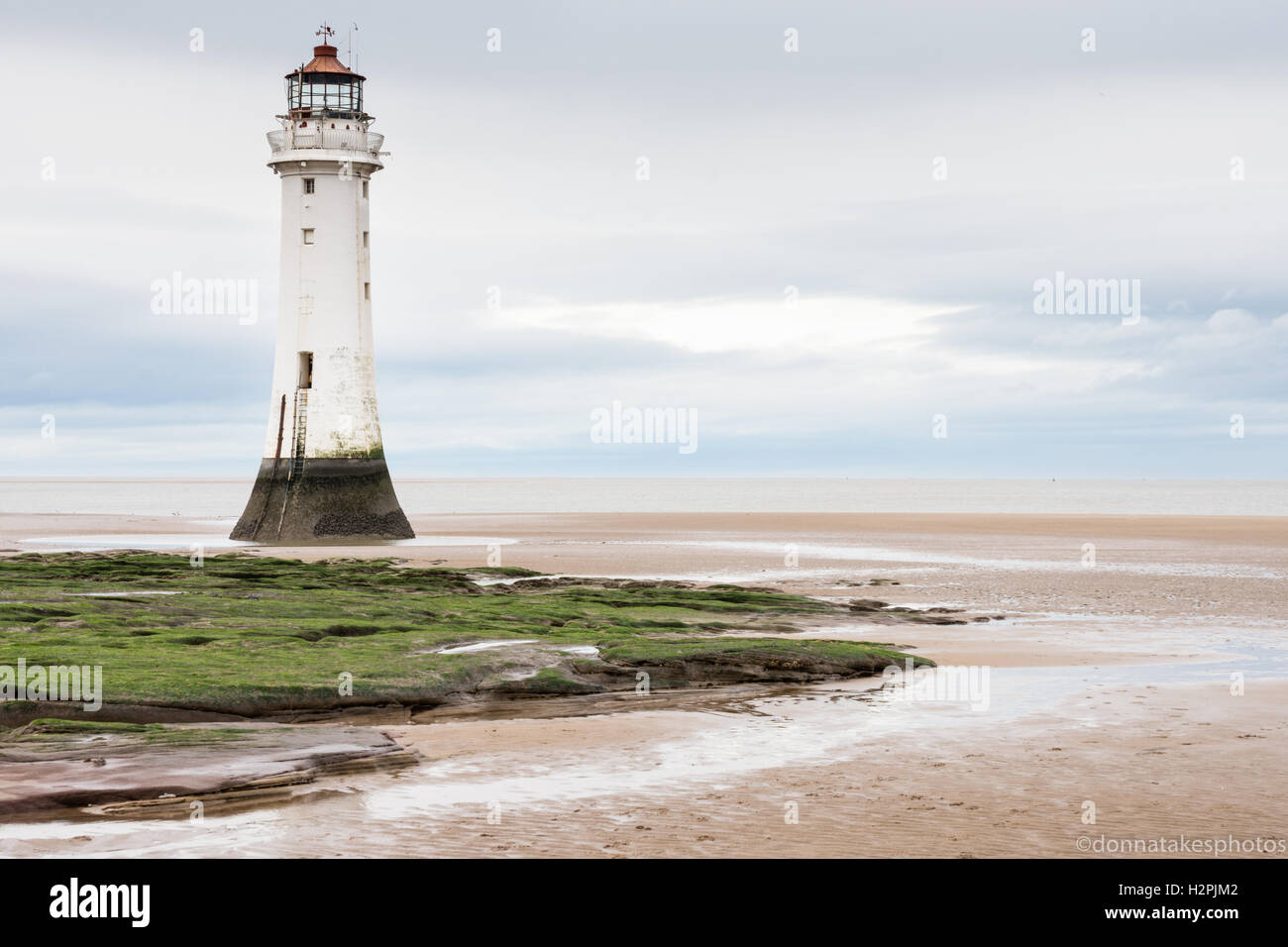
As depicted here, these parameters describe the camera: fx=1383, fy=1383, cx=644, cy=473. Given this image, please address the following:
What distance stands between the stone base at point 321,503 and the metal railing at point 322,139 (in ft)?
30.0

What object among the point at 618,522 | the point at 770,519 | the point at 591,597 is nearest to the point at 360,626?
the point at 591,597

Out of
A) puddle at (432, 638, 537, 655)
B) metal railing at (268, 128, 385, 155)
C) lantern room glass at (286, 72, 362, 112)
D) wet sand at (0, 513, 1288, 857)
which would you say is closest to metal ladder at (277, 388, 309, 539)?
metal railing at (268, 128, 385, 155)

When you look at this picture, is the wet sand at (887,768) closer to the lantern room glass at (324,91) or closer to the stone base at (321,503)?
the stone base at (321,503)

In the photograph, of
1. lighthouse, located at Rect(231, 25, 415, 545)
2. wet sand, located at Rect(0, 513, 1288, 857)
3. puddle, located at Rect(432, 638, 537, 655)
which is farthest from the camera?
lighthouse, located at Rect(231, 25, 415, 545)

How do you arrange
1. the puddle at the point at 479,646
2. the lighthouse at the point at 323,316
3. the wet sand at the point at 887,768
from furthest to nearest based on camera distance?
the lighthouse at the point at 323,316, the puddle at the point at 479,646, the wet sand at the point at 887,768

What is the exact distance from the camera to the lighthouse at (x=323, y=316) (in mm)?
40188

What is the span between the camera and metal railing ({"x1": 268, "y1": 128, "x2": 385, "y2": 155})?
40.3 metres

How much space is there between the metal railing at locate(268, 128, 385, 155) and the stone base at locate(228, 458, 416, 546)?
30.0 feet

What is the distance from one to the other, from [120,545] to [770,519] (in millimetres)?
36393

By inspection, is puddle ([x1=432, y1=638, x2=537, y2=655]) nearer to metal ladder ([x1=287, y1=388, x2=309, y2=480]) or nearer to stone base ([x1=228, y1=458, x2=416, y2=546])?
stone base ([x1=228, y1=458, x2=416, y2=546])

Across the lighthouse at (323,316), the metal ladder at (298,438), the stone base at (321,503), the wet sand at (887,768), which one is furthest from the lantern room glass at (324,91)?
the wet sand at (887,768)

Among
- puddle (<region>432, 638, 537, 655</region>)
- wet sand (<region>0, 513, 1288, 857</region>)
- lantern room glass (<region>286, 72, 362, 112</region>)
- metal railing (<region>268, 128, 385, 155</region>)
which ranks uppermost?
lantern room glass (<region>286, 72, 362, 112</region>)
